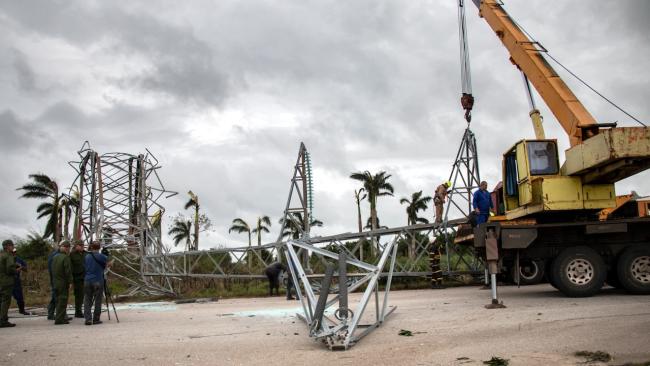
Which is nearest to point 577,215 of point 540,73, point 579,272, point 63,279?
point 579,272

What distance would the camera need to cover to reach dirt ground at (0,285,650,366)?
21.3ft

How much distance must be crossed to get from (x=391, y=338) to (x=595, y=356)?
9.38ft

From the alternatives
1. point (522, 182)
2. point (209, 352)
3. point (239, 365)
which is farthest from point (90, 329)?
point (522, 182)

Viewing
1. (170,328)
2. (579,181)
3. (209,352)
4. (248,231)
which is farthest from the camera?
(248,231)

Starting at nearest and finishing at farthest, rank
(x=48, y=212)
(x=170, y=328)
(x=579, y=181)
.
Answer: (x=170, y=328) < (x=579, y=181) < (x=48, y=212)

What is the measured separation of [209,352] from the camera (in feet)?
24.3

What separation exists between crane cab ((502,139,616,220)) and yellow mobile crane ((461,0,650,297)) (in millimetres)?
21

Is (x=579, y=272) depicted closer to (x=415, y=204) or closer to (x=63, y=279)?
(x=63, y=279)

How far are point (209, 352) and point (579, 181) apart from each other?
30.3 feet

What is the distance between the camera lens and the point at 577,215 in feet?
42.0

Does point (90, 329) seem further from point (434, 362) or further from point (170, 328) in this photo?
point (434, 362)

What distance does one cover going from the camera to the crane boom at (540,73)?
1330cm

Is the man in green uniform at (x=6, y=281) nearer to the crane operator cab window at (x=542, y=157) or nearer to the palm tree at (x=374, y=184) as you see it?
the crane operator cab window at (x=542, y=157)

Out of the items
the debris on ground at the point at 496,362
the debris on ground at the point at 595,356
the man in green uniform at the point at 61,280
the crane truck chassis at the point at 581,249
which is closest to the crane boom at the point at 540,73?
the crane truck chassis at the point at 581,249
